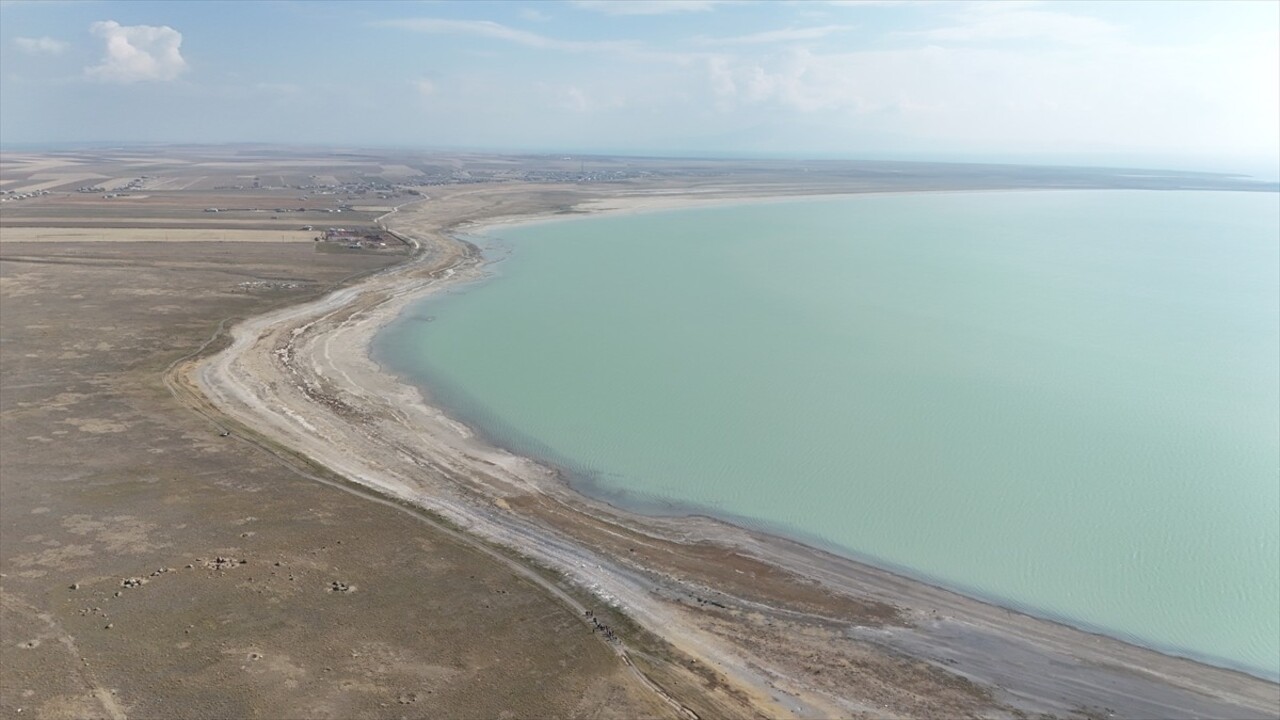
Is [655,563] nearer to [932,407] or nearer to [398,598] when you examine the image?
[398,598]

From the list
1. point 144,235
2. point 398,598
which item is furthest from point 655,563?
point 144,235

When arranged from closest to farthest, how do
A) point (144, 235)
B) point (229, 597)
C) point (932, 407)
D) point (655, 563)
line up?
point (229, 597) → point (655, 563) → point (932, 407) → point (144, 235)

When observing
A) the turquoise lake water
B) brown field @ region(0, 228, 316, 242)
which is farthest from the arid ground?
brown field @ region(0, 228, 316, 242)

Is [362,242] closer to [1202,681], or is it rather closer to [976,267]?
[976,267]

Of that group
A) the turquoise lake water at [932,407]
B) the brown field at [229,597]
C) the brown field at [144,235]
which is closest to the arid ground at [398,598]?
the brown field at [229,597]

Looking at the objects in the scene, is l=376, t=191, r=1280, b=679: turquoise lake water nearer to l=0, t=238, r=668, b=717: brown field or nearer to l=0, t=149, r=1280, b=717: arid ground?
l=0, t=149, r=1280, b=717: arid ground

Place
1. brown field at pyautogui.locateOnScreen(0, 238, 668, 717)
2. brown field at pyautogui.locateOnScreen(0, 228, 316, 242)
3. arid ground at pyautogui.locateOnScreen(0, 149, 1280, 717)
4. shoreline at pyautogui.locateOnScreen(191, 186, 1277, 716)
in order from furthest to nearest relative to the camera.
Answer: brown field at pyautogui.locateOnScreen(0, 228, 316, 242) < shoreline at pyautogui.locateOnScreen(191, 186, 1277, 716) < arid ground at pyautogui.locateOnScreen(0, 149, 1280, 717) < brown field at pyautogui.locateOnScreen(0, 238, 668, 717)

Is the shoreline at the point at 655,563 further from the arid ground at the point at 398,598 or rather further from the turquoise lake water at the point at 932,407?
the turquoise lake water at the point at 932,407
